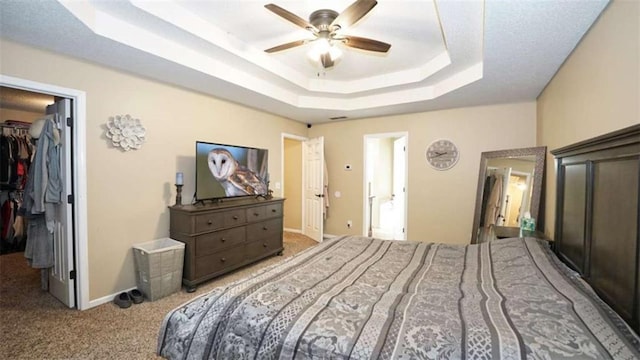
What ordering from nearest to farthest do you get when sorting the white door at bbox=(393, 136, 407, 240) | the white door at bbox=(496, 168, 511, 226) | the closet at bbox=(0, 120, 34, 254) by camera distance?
the white door at bbox=(496, 168, 511, 226) → the closet at bbox=(0, 120, 34, 254) → the white door at bbox=(393, 136, 407, 240)

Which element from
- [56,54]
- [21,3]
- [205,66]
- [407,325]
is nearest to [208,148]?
[205,66]

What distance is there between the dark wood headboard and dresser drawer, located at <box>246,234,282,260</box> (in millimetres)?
3243

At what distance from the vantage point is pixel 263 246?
393cm

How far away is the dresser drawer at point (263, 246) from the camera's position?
370cm

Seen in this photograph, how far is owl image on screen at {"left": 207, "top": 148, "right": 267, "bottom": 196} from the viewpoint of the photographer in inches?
136

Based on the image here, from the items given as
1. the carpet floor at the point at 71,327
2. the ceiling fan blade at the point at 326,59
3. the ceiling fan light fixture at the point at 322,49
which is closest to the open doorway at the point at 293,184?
the carpet floor at the point at 71,327

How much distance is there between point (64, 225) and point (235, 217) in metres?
1.62

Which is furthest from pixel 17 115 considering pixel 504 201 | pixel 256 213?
pixel 504 201

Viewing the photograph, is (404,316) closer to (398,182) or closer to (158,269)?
(158,269)

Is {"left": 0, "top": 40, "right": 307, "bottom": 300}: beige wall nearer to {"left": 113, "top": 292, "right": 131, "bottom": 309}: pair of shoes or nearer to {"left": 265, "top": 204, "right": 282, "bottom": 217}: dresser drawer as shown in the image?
{"left": 113, "top": 292, "right": 131, "bottom": 309}: pair of shoes

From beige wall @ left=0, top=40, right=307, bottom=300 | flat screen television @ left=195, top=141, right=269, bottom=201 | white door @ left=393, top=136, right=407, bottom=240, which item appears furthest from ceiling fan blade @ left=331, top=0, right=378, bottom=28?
white door @ left=393, top=136, right=407, bottom=240

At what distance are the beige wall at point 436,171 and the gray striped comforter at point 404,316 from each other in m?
2.57

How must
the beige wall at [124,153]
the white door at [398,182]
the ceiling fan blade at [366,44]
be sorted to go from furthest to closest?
the white door at [398,182]
the beige wall at [124,153]
the ceiling fan blade at [366,44]

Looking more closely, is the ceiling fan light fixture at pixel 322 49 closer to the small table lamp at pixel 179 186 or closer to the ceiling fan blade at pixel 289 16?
the ceiling fan blade at pixel 289 16
